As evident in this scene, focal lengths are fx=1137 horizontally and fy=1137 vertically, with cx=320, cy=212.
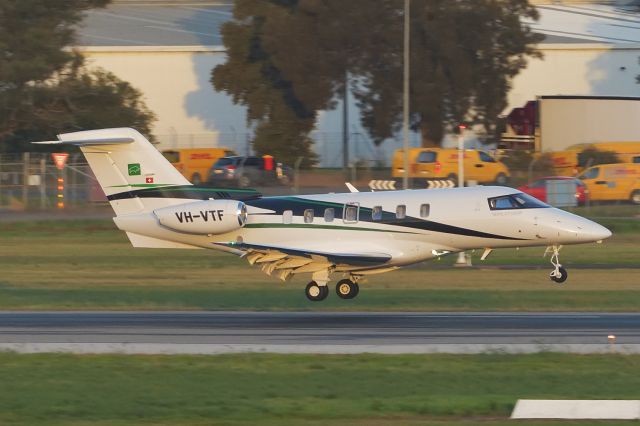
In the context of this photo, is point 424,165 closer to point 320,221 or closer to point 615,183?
point 615,183

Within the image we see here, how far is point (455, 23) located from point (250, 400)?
48.6 metres

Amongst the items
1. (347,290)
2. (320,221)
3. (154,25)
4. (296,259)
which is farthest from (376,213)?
(154,25)

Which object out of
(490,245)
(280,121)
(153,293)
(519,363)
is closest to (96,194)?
(280,121)

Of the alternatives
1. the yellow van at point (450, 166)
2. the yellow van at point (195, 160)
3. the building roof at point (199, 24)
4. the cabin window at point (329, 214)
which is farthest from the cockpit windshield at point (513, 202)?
the building roof at point (199, 24)

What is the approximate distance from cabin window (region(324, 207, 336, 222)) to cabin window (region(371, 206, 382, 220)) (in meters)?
0.89

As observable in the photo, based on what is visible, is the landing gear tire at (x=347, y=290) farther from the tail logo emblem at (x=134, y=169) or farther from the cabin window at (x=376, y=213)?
the tail logo emblem at (x=134, y=169)

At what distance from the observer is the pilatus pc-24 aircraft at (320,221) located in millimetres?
24656

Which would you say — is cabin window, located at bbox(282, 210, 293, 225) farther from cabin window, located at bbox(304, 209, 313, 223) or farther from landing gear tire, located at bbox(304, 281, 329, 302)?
landing gear tire, located at bbox(304, 281, 329, 302)

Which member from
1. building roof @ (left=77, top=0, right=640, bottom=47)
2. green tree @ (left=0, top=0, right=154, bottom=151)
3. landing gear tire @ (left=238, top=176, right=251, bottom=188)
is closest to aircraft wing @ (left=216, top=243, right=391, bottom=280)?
landing gear tire @ (left=238, top=176, right=251, bottom=188)

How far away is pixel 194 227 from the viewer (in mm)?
25469

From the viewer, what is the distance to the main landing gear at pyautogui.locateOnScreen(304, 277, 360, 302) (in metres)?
25.2

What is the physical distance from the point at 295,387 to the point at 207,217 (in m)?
11.3

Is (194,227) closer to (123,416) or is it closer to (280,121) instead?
(123,416)

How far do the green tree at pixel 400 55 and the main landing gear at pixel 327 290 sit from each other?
3407cm
